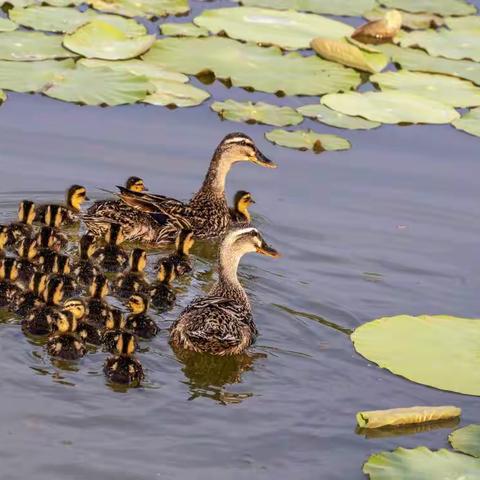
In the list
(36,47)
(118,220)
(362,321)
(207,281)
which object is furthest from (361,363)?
(36,47)

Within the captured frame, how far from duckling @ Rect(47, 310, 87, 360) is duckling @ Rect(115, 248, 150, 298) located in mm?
980

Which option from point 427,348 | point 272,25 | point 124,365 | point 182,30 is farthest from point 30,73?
point 427,348

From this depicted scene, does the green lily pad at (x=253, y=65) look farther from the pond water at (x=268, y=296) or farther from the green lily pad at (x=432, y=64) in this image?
the green lily pad at (x=432, y=64)

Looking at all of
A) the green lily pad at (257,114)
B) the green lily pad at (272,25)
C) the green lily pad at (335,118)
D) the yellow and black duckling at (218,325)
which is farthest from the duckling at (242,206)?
the green lily pad at (272,25)

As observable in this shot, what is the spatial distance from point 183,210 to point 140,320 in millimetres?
2123

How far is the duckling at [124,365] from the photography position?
734 centimetres

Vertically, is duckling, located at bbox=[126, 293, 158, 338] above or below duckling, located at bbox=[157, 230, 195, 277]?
above

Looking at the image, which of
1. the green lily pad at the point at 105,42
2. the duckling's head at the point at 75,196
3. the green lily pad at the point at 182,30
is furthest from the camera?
the green lily pad at the point at 182,30

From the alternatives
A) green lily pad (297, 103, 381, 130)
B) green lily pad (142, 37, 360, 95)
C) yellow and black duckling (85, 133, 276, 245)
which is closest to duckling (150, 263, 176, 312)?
yellow and black duckling (85, 133, 276, 245)

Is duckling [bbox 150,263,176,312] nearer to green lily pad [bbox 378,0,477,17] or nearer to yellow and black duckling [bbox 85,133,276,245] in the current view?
yellow and black duckling [bbox 85,133,276,245]

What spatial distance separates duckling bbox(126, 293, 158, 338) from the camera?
8.05 m

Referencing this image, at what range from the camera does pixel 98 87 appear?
11250 mm

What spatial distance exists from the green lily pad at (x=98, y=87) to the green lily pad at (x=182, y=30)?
1.29 m

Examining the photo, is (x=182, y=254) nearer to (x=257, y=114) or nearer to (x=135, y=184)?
(x=135, y=184)
